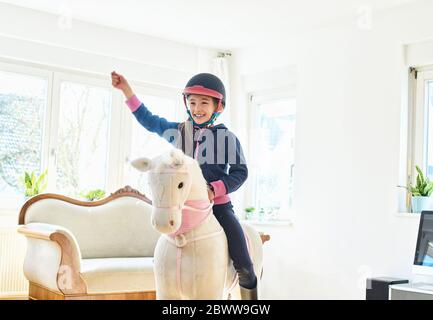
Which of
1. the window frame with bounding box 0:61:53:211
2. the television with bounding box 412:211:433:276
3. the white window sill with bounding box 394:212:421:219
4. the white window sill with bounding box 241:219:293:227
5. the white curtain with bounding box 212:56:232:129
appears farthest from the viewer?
the white curtain with bounding box 212:56:232:129

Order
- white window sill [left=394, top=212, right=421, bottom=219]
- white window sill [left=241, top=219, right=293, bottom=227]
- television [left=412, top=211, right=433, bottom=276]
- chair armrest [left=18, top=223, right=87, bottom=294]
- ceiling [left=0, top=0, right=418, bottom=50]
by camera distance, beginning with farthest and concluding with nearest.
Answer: white window sill [left=241, top=219, right=293, bottom=227] → ceiling [left=0, top=0, right=418, bottom=50] → white window sill [left=394, top=212, right=421, bottom=219] → television [left=412, top=211, right=433, bottom=276] → chair armrest [left=18, top=223, right=87, bottom=294]

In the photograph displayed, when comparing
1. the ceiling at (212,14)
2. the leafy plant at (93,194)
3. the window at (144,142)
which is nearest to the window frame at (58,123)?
the window at (144,142)

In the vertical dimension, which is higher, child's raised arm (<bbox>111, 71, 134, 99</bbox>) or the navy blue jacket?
child's raised arm (<bbox>111, 71, 134, 99</bbox>)

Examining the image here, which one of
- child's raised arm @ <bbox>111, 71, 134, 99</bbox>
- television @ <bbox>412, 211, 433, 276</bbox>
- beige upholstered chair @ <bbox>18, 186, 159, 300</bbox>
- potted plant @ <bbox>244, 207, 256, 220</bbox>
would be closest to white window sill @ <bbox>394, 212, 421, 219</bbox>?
television @ <bbox>412, 211, 433, 276</bbox>

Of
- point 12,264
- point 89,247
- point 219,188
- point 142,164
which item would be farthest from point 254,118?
point 142,164

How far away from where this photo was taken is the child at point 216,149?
1.94 metres

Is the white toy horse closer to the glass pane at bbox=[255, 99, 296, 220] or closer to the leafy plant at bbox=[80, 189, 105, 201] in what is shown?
the leafy plant at bbox=[80, 189, 105, 201]

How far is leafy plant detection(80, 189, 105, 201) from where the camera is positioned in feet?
15.7

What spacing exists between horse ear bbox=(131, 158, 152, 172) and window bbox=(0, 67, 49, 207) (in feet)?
11.1

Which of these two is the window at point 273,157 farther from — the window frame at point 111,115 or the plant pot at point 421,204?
the plant pot at point 421,204

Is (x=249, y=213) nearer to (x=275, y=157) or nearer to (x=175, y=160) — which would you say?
(x=275, y=157)

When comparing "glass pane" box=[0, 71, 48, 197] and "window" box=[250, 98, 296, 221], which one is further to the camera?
"window" box=[250, 98, 296, 221]
